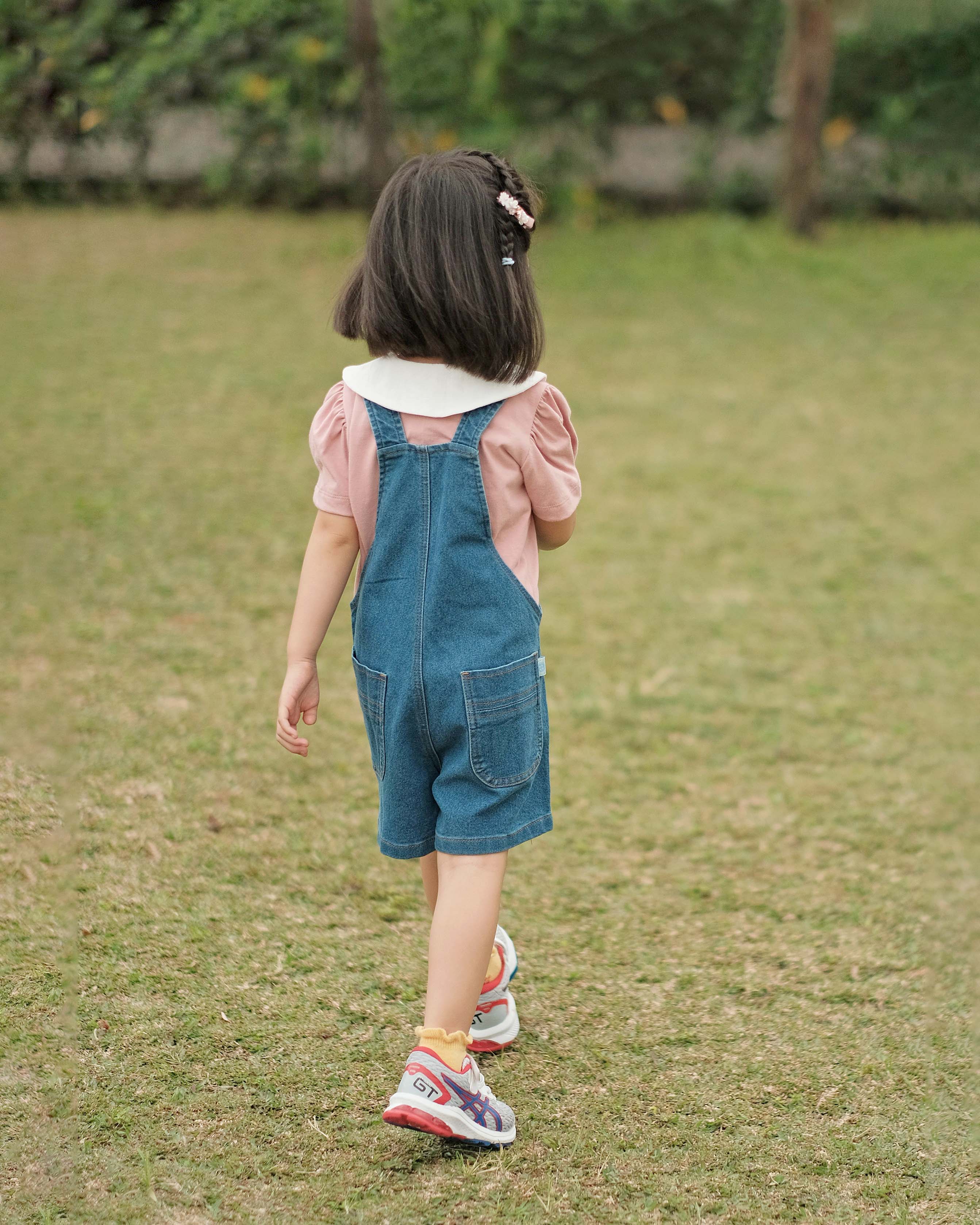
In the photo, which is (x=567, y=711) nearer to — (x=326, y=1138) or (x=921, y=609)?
(x=921, y=609)

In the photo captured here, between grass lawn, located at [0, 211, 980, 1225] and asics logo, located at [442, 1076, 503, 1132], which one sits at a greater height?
asics logo, located at [442, 1076, 503, 1132]

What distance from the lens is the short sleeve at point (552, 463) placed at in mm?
1865

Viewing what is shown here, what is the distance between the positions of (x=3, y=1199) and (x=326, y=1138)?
0.44 meters

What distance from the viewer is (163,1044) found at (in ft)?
6.84

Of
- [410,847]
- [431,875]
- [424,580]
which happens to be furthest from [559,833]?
[424,580]

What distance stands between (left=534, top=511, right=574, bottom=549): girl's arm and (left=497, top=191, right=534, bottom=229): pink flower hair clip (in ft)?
1.35

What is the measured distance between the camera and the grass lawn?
1.92 m

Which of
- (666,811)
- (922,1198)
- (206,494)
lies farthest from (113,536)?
(922,1198)

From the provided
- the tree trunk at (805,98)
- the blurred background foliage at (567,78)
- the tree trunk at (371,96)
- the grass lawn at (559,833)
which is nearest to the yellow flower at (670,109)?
the blurred background foliage at (567,78)

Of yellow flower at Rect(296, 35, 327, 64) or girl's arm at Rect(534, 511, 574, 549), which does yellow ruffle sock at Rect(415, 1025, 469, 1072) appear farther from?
yellow flower at Rect(296, 35, 327, 64)

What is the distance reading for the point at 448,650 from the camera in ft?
6.02

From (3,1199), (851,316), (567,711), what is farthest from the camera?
(851,316)

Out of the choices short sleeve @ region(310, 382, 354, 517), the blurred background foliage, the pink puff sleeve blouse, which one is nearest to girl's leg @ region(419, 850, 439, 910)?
the pink puff sleeve blouse

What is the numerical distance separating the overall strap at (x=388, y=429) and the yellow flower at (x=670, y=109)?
803 centimetres
